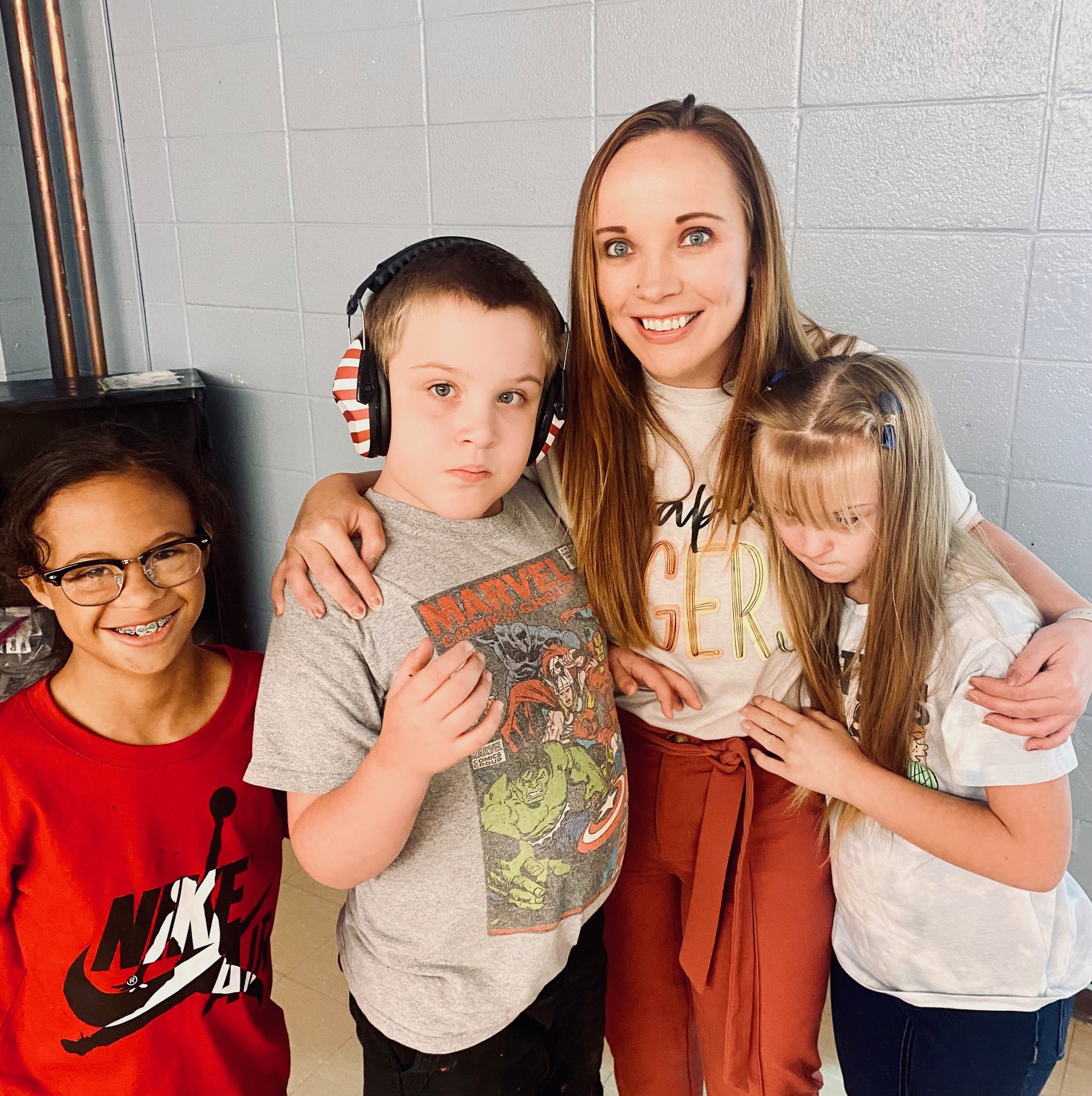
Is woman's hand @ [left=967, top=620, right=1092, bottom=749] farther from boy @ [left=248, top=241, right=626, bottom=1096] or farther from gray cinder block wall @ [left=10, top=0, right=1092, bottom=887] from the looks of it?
gray cinder block wall @ [left=10, top=0, right=1092, bottom=887]

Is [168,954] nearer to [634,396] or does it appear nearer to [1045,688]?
[634,396]

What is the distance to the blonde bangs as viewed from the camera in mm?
1043

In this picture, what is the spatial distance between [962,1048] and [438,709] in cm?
82

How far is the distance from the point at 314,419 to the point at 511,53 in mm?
1008

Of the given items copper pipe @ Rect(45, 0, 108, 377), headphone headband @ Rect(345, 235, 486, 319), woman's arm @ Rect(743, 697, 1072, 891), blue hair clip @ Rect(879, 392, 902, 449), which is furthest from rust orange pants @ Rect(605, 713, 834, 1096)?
copper pipe @ Rect(45, 0, 108, 377)

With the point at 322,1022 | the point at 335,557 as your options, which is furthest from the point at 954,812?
the point at 322,1022

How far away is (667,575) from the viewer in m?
1.21

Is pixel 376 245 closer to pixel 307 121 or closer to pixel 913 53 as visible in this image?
pixel 307 121

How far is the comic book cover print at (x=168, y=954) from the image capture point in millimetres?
1048

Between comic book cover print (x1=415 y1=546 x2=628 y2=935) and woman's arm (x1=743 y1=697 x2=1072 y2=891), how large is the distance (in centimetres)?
24

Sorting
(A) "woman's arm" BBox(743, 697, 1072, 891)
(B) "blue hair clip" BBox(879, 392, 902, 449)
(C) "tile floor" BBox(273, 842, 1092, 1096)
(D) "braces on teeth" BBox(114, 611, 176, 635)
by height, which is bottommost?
(C) "tile floor" BBox(273, 842, 1092, 1096)

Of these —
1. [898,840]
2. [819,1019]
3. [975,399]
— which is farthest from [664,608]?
[975,399]

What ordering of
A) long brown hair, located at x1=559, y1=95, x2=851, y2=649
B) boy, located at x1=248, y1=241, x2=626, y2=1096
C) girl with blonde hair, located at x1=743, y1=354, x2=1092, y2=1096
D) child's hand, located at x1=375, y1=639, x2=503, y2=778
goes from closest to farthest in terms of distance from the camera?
child's hand, located at x1=375, y1=639, x2=503, y2=778
boy, located at x1=248, y1=241, x2=626, y2=1096
girl with blonde hair, located at x1=743, y1=354, x2=1092, y2=1096
long brown hair, located at x1=559, y1=95, x2=851, y2=649

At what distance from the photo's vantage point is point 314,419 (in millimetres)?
2420
